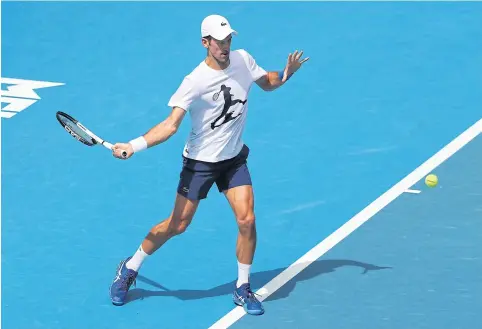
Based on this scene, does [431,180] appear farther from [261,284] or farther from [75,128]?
[75,128]

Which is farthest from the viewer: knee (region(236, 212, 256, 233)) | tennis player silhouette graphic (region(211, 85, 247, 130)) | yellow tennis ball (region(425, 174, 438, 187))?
yellow tennis ball (region(425, 174, 438, 187))

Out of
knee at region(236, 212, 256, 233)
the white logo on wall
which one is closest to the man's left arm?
knee at region(236, 212, 256, 233)

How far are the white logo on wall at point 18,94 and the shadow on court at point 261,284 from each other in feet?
16.2

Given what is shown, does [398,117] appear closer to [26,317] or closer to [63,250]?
[63,250]

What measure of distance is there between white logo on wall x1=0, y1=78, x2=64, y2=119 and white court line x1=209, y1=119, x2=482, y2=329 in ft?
18.4

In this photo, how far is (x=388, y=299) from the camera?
13.5m

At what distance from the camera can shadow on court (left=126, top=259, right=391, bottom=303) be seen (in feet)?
45.3

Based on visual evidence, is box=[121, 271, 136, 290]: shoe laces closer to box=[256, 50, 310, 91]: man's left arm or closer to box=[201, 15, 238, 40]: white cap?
box=[256, 50, 310, 91]: man's left arm

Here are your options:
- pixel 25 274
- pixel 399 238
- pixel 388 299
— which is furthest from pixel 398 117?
pixel 25 274

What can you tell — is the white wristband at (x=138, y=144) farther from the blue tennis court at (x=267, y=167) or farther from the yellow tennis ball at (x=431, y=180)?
the yellow tennis ball at (x=431, y=180)

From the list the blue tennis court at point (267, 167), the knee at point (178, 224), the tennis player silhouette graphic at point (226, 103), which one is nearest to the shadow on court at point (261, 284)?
the blue tennis court at point (267, 167)

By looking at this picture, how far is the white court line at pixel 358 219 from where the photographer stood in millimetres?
13727

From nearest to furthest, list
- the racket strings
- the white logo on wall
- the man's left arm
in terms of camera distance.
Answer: the racket strings, the man's left arm, the white logo on wall

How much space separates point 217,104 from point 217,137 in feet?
1.22
